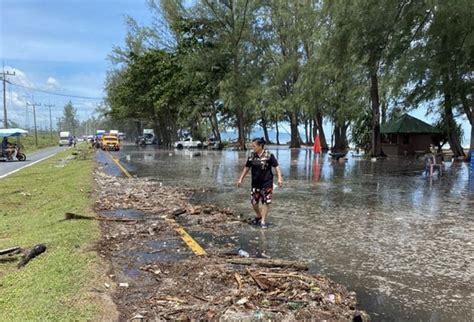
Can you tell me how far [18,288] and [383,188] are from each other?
1326 centimetres

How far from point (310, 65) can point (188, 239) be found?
30.4 m

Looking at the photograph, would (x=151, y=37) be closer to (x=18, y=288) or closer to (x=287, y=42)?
(x=287, y=42)

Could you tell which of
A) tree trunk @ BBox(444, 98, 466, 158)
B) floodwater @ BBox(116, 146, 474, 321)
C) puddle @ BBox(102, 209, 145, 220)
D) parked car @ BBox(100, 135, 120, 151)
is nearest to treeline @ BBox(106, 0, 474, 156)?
tree trunk @ BBox(444, 98, 466, 158)

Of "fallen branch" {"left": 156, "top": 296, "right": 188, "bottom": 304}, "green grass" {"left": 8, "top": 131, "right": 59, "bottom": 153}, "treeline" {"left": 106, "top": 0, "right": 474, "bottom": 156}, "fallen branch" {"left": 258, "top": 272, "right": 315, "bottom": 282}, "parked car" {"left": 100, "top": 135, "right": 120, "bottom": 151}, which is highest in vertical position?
"treeline" {"left": 106, "top": 0, "right": 474, "bottom": 156}

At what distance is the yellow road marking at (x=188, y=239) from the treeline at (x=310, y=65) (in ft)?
51.9

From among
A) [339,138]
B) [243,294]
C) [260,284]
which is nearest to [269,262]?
[260,284]

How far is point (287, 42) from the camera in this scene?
164 feet

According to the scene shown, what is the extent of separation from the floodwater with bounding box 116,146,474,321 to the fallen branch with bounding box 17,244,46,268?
10.1ft

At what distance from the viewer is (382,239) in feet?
27.7

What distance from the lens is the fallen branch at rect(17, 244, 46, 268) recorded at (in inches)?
266

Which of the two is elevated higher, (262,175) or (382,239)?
(262,175)

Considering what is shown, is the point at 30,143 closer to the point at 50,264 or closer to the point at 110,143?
the point at 110,143

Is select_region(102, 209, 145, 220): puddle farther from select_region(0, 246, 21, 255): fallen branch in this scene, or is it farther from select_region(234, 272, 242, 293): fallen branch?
select_region(234, 272, 242, 293): fallen branch

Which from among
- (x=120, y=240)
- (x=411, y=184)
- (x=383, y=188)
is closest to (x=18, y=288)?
(x=120, y=240)
